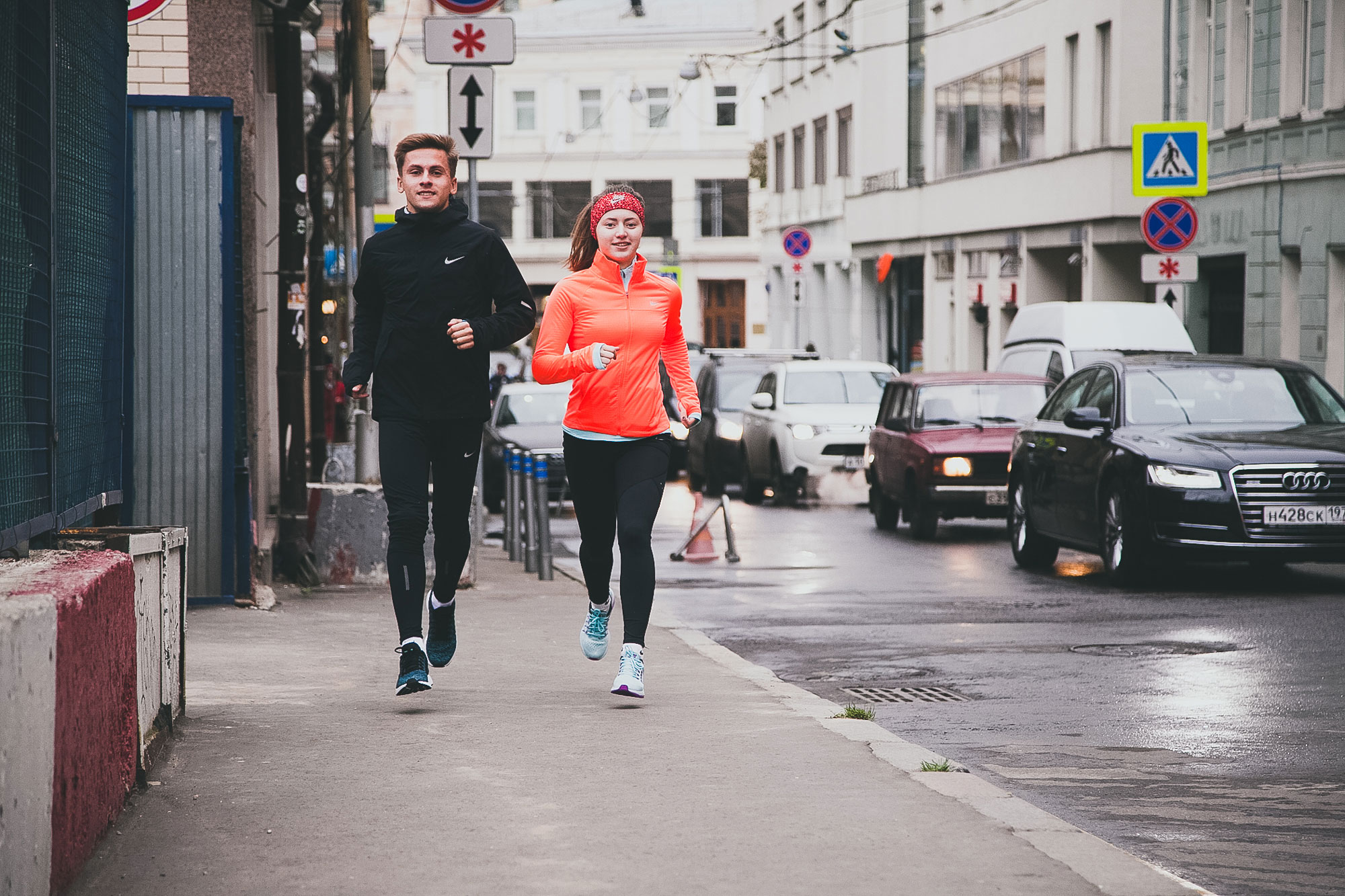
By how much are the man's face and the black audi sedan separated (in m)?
7.18

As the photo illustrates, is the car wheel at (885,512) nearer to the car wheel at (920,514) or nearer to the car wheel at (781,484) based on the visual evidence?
the car wheel at (920,514)

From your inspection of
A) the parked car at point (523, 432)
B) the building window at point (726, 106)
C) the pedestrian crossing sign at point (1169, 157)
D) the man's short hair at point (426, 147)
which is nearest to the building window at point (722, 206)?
the building window at point (726, 106)

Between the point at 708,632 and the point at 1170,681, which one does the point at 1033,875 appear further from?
the point at 708,632

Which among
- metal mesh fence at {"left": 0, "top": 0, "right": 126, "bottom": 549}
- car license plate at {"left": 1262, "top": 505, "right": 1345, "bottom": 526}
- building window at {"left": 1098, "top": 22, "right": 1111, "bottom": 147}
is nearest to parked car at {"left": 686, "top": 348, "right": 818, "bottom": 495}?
building window at {"left": 1098, "top": 22, "right": 1111, "bottom": 147}

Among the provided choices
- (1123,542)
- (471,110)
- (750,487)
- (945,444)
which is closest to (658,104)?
(750,487)

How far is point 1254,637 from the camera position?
10.8m

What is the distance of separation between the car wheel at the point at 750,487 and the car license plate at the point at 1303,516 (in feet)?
39.0

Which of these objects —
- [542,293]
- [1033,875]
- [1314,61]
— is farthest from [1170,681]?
[542,293]

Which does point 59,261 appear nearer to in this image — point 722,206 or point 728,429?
point 728,429

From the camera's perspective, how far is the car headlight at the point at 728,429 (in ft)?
84.3

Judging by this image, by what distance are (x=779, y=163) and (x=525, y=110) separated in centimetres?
1716

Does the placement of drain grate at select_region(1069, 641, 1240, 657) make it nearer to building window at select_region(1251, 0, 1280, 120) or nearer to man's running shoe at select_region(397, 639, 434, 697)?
man's running shoe at select_region(397, 639, 434, 697)

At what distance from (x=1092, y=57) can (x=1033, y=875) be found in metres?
30.7

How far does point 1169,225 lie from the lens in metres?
21.9
